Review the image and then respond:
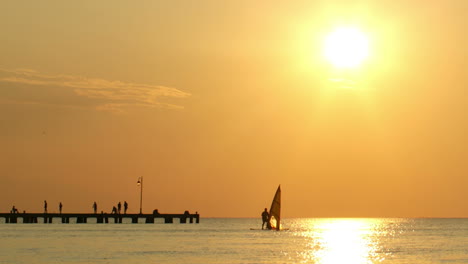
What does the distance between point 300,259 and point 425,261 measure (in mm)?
9550

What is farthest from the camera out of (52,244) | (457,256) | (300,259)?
(52,244)

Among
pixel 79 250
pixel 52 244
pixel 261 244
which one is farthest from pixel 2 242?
pixel 261 244

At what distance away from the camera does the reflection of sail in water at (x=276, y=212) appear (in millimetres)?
122438

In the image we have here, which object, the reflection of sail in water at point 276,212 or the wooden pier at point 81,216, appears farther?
the wooden pier at point 81,216

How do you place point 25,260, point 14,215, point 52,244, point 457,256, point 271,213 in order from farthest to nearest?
point 14,215 → point 271,213 → point 52,244 → point 457,256 → point 25,260

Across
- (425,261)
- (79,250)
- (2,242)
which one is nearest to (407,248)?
(425,261)

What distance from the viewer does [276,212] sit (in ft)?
419

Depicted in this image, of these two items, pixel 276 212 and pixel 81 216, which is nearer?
pixel 276 212

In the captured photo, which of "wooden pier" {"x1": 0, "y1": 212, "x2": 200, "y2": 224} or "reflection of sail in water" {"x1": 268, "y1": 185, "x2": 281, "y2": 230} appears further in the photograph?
"wooden pier" {"x1": 0, "y1": 212, "x2": 200, "y2": 224}

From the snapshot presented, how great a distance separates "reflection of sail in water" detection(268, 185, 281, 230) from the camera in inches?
4820

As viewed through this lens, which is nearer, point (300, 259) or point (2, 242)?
point (300, 259)

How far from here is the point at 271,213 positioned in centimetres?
13012

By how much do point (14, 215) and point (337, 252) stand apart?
324ft

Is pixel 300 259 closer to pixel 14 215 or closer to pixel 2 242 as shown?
pixel 2 242
